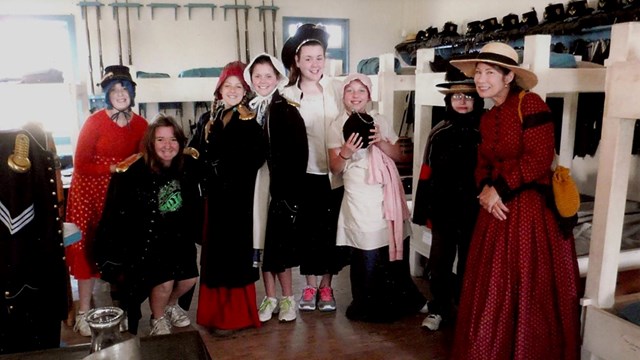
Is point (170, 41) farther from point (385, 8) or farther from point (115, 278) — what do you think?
point (115, 278)

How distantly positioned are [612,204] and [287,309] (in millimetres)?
1436

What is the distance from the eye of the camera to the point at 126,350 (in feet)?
2.87

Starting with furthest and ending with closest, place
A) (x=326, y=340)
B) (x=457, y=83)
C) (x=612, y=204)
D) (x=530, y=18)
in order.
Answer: (x=530, y=18) → (x=326, y=340) → (x=457, y=83) → (x=612, y=204)

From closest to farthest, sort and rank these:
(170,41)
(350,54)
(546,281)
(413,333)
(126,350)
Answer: (126,350) < (546,281) < (413,333) < (170,41) < (350,54)

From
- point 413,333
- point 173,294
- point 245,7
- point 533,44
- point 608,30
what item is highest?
point 245,7

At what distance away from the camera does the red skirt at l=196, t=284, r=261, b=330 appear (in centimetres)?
238

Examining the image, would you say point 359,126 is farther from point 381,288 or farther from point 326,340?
A: point 326,340

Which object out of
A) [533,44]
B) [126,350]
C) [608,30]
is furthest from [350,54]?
[126,350]

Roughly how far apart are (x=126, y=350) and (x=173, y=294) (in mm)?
1628

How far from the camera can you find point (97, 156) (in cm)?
234

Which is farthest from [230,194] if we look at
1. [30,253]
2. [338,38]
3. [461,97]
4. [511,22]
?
[338,38]

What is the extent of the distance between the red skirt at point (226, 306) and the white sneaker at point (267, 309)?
0.41ft

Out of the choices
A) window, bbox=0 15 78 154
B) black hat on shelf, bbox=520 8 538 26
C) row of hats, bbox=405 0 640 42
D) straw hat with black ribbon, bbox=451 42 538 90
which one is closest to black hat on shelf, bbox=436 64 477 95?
straw hat with black ribbon, bbox=451 42 538 90

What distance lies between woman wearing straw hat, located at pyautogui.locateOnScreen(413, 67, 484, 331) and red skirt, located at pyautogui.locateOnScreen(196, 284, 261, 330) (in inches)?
32.1
